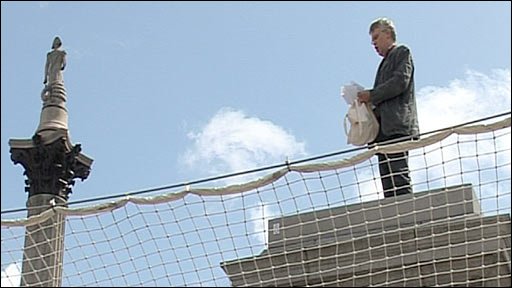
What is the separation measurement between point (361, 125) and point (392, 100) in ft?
0.75

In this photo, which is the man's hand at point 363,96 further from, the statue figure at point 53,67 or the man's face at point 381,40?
the statue figure at point 53,67

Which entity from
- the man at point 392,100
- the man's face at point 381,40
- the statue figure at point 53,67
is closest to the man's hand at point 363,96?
the man at point 392,100

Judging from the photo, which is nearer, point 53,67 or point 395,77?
point 395,77

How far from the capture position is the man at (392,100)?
6.20 metres

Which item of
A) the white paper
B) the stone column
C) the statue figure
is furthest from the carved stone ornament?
the white paper

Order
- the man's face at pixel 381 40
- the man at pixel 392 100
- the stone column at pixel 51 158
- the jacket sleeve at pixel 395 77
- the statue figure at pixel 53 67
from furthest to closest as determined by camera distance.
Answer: the statue figure at pixel 53 67, the stone column at pixel 51 158, the man's face at pixel 381 40, the jacket sleeve at pixel 395 77, the man at pixel 392 100

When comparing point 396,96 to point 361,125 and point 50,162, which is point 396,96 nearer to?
point 361,125

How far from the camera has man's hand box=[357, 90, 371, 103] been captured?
21.0 ft

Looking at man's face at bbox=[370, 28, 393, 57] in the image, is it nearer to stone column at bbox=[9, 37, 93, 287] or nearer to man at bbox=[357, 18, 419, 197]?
man at bbox=[357, 18, 419, 197]

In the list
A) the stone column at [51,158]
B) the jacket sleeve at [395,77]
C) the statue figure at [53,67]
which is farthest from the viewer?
the statue figure at [53,67]

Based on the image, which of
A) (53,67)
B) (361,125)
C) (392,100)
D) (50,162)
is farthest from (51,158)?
(392,100)

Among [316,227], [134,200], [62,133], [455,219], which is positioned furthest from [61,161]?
[455,219]

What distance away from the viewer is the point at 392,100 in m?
6.38

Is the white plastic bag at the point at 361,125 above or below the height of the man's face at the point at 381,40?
below
